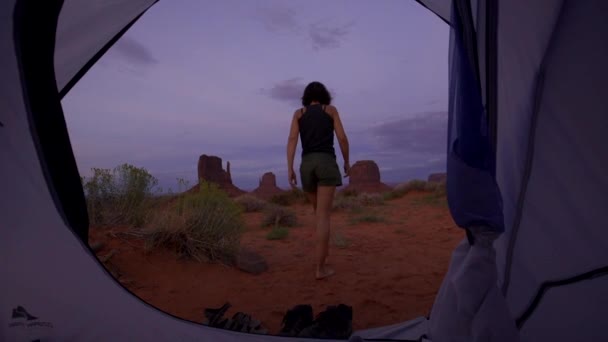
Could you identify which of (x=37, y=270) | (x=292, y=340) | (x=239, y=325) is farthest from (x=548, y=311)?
(x=37, y=270)

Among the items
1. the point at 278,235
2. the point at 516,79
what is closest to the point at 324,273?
the point at 516,79

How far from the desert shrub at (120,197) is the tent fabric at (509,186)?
3417mm

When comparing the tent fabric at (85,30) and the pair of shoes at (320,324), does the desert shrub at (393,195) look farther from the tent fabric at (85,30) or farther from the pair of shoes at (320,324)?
the tent fabric at (85,30)

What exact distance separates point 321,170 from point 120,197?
3.65 m

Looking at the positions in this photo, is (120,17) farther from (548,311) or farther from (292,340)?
(548,311)

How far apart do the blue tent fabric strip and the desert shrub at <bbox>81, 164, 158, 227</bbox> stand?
4.93 meters

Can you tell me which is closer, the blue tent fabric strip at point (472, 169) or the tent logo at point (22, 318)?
the blue tent fabric strip at point (472, 169)

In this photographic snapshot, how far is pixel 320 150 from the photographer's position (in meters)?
3.47

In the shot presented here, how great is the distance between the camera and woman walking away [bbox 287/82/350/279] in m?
3.44

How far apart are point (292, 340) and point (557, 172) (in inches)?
68.6

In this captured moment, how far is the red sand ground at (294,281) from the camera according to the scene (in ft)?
10.3

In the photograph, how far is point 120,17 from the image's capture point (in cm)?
252

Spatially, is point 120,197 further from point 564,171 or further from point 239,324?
point 564,171

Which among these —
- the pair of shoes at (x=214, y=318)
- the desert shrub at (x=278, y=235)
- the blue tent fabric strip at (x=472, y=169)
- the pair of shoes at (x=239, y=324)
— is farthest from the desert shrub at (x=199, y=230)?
the blue tent fabric strip at (x=472, y=169)
